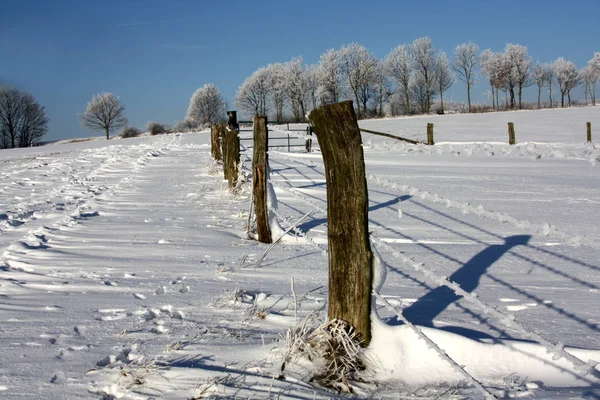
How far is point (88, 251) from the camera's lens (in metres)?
4.42

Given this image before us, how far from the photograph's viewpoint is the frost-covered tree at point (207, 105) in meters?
78.2

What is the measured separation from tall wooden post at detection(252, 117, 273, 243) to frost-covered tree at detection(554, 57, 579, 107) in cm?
8069

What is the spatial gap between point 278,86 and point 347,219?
Result: 70385 millimetres

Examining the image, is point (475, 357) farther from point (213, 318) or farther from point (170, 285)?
point (170, 285)

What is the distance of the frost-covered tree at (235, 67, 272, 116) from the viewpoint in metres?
74.4

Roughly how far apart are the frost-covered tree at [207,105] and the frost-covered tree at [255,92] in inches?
189

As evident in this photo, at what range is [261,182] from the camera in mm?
5258

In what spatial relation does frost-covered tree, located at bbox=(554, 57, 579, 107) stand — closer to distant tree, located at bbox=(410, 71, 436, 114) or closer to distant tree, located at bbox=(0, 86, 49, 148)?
distant tree, located at bbox=(410, 71, 436, 114)

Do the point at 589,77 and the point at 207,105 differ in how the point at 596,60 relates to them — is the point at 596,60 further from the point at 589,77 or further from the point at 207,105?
the point at 207,105

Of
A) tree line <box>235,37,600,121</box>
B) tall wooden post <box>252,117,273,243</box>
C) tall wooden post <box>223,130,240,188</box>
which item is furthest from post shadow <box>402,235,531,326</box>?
tree line <box>235,37,600,121</box>

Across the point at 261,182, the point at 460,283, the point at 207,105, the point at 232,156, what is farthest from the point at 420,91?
the point at 460,283

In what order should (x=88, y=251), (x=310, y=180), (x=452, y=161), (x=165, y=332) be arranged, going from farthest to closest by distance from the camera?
(x=452, y=161) < (x=310, y=180) < (x=88, y=251) < (x=165, y=332)

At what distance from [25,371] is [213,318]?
1.00m

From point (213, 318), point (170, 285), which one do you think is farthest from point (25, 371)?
point (170, 285)
